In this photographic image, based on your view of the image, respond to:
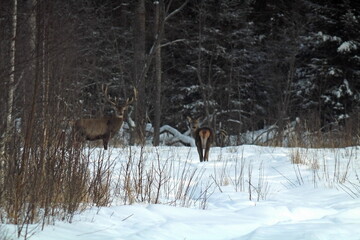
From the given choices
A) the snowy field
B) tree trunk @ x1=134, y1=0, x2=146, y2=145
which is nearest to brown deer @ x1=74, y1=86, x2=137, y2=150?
tree trunk @ x1=134, y1=0, x2=146, y2=145

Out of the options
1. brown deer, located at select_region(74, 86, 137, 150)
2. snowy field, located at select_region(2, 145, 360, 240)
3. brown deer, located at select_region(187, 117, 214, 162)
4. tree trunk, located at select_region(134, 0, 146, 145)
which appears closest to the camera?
snowy field, located at select_region(2, 145, 360, 240)

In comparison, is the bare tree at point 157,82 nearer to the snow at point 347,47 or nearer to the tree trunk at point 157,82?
the tree trunk at point 157,82

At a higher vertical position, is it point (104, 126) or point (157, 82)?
point (157, 82)

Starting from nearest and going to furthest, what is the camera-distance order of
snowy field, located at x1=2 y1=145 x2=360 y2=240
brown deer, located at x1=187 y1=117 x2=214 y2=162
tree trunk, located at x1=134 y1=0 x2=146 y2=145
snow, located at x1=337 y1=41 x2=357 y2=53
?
snowy field, located at x1=2 y1=145 x2=360 y2=240
brown deer, located at x1=187 y1=117 x2=214 y2=162
tree trunk, located at x1=134 y1=0 x2=146 y2=145
snow, located at x1=337 y1=41 x2=357 y2=53

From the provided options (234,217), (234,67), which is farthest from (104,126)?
(234,217)

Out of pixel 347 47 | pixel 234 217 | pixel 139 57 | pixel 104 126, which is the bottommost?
pixel 234 217

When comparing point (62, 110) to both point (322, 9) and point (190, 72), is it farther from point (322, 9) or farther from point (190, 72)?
point (190, 72)

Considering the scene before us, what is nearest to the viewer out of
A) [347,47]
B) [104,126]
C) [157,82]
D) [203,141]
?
[203,141]

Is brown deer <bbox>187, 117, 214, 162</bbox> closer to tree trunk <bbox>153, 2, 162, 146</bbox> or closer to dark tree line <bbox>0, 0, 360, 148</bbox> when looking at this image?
dark tree line <bbox>0, 0, 360, 148</bbox>

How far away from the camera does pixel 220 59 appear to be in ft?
70.5

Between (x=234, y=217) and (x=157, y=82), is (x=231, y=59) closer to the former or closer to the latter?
(x=157, y=82)

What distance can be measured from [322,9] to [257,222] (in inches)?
619

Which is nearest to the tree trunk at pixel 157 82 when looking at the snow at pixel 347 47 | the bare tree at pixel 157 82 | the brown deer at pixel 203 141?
the bare tree at pixel 157 82

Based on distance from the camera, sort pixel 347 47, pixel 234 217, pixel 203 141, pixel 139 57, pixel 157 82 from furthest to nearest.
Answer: pixel 347 47
pixel 157 82
pixel 139 57
pixel 203 141
pixel 234 217
